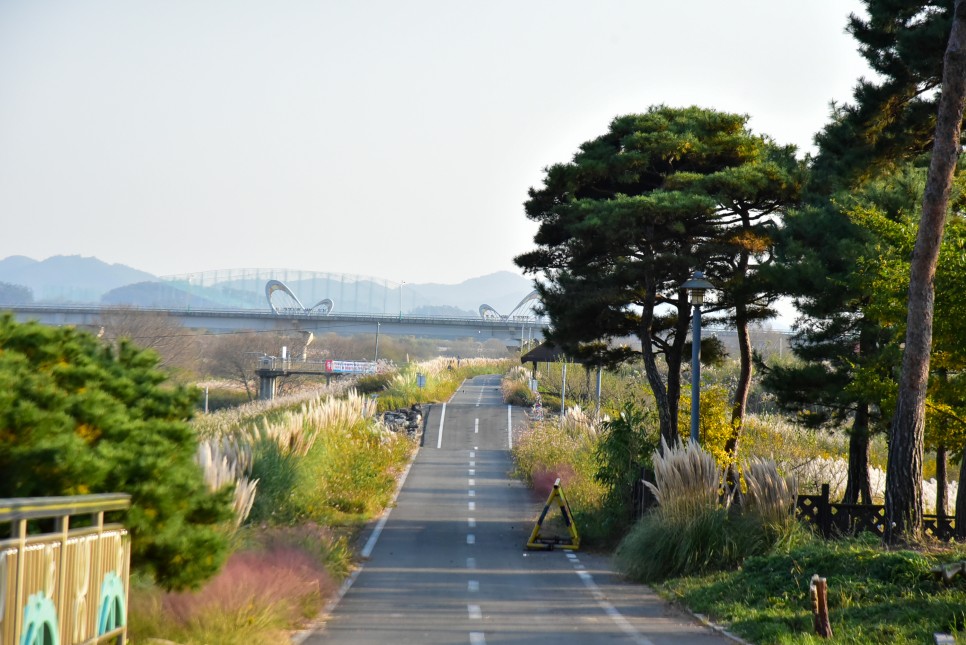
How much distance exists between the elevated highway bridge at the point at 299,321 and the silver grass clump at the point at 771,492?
8502cm

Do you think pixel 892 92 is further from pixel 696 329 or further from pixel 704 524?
pixel 704 524

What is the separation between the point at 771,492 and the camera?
1545cm

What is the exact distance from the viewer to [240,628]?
10.2 m

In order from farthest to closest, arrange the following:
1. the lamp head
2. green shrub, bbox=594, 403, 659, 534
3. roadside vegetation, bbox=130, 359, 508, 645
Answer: green shrub, bbox=594, 403, 659, 534, the lamp head, roadside vegetation, bbox=130, 359, 508, 645

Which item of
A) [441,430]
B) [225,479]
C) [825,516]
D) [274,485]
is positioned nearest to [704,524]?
[825,516]

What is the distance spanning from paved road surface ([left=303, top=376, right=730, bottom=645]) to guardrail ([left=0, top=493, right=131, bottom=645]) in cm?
387

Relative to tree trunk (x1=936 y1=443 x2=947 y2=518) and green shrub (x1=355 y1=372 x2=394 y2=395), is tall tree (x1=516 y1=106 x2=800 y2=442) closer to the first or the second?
tree trunk (x1=936 y1=443 x2=947 y2=518)

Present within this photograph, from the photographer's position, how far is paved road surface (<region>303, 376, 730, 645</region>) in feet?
38.0

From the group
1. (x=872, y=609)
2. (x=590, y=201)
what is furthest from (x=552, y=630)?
(x=590, y=201)

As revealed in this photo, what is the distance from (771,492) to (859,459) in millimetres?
9106

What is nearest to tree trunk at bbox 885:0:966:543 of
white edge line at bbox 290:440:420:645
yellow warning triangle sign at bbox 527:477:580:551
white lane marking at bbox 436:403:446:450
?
yellow warning triangle sign at bbox 527:477:580:551

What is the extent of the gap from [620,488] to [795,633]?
9.86m

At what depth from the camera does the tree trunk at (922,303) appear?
50.3 ft

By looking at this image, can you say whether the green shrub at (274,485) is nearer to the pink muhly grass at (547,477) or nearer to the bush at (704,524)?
the bush at (704,524)
